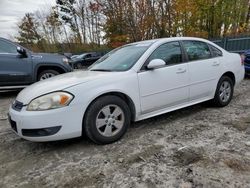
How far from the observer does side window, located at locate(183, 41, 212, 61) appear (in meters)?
4.14

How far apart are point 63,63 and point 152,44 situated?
4.10m

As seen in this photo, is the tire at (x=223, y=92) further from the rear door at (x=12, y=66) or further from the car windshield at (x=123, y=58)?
the rear door at (x=12, y=66)

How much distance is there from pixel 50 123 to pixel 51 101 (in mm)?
266

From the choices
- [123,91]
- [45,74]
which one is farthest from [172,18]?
[123,91]

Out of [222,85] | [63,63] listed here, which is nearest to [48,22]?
[63,63]

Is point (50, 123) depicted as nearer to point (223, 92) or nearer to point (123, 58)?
point (123, 58)

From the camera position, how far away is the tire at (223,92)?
452cm

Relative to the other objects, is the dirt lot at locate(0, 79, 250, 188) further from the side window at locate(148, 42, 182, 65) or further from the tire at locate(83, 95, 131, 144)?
the side window at locate(148, 42, 182, 65)

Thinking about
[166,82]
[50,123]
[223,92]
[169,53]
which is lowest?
[223,92]

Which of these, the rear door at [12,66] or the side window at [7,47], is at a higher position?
the side window at [7,47]

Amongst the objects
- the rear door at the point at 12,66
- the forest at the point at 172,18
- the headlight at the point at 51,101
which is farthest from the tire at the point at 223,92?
the forest at the point at 172,18

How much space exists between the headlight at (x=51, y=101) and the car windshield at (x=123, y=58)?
1.01 m

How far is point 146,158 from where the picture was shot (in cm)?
279

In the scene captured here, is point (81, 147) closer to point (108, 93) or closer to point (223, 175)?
point (108, 93)
